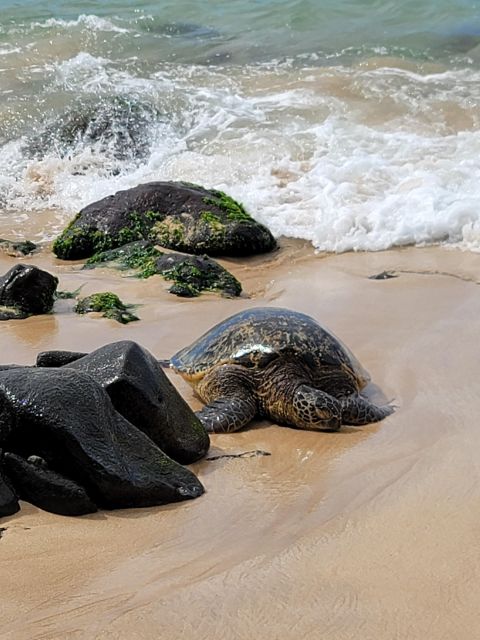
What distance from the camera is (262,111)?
43.0 feet

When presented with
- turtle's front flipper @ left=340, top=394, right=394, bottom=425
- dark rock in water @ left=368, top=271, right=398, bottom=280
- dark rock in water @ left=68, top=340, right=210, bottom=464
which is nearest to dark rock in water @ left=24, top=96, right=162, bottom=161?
dark rock in water @ left=368, top=271, right=398, bottom=280

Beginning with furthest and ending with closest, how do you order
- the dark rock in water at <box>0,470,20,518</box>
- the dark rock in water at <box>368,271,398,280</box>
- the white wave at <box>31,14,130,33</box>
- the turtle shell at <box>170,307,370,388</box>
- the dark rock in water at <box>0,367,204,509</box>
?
the white wave at <box>31,14,130,33</box>, the dark rock in water at <box>368,271,398,280</box>, the turtle shell at <box>170,307,370,388</box>, the dark rock in water at <box>0,367,204,509</box>, the dark rock in water at <box>0,470,20,518</box>

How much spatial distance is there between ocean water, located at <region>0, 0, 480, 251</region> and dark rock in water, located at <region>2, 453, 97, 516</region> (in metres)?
5.67

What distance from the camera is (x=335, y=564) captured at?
307 cm

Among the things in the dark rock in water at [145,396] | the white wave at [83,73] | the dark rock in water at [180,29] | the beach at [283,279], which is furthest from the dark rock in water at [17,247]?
the dark rock in water at [180,29]

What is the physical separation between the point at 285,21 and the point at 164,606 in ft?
53.9

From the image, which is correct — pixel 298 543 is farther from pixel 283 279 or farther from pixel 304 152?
pixel 304 152

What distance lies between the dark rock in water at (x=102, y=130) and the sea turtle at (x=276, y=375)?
23.3 feet

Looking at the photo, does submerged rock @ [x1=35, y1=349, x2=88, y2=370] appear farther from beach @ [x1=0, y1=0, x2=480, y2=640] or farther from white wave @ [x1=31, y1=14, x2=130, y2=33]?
white wave @ [x1=31, y1=14, x2=130, y2=33]

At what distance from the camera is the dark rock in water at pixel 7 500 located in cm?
316

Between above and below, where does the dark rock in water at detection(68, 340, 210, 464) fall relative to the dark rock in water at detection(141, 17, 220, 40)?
below

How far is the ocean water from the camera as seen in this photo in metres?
9.53

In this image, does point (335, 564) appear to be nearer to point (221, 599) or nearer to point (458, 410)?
point (221, 599)

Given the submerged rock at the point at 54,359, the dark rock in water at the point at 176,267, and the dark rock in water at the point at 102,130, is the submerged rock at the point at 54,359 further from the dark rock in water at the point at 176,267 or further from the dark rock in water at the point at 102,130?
the dark rock in water at the point at 102,130
